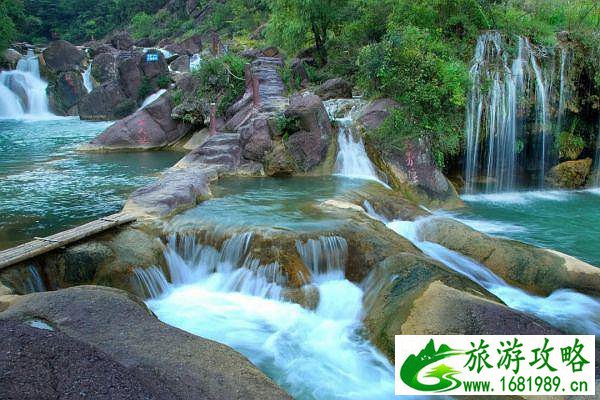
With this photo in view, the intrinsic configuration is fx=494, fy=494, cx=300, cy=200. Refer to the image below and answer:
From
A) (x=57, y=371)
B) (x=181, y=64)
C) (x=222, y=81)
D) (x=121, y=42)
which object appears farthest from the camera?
(x=121, y=42)

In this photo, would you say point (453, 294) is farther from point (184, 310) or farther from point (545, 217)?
point (545, 217)

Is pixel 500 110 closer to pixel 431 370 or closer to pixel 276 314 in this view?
pixel 276 314

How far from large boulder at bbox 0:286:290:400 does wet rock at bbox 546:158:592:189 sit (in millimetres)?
13909

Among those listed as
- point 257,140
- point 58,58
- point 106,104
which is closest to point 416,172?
point 257,140

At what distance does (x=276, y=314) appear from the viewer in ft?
22.5

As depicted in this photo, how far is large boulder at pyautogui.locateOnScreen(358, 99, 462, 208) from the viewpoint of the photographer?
1273 centimetres

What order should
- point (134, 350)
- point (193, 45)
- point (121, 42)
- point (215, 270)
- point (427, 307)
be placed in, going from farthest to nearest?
1. point (121, 42)
2. point (193, 45)
3. point (215, 270)
4. point (427, 307)
5. point (134, 350)

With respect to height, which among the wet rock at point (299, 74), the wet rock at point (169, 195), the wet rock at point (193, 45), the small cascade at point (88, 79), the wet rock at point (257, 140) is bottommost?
the wet rock at point (169, 195)

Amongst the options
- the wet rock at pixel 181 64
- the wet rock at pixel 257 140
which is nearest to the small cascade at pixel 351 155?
the wet rock at pixel 257 140

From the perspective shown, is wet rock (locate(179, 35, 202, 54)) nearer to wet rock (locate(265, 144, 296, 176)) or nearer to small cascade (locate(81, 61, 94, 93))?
small cascade (locate(81, 61, 94, 93))

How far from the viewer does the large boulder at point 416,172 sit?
1273 cm

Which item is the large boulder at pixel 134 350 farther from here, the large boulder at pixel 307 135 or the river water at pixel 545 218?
the large boulder at pixel 307 135

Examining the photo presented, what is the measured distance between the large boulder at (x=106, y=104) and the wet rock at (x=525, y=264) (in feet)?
75.4

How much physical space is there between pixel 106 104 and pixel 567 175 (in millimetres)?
23446
